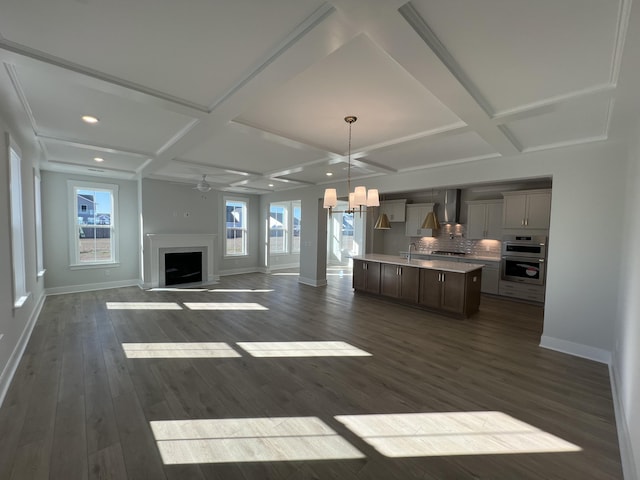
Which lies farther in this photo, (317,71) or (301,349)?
(301,349)

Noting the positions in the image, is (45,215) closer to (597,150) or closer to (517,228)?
(597,150)

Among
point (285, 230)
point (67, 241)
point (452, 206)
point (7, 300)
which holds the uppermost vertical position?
point (452, 206)

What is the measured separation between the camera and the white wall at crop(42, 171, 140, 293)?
5.75 m

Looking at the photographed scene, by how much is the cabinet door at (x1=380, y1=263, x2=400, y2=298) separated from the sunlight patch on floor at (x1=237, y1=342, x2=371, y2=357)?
7.50 ft

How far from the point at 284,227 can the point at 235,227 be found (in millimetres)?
1911

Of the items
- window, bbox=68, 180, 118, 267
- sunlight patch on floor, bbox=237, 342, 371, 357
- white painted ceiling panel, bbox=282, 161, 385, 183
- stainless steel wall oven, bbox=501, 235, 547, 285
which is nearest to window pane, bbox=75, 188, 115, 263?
window, bbox=68, 180, 118, 267

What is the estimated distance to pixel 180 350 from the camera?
3.37 meters

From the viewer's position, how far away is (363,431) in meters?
2.08

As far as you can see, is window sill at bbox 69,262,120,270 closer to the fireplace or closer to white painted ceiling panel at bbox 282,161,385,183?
the fireplace

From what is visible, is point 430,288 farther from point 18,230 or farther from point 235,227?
point 235,227

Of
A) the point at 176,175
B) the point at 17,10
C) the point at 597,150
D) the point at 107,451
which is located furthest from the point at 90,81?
the point at 597,150

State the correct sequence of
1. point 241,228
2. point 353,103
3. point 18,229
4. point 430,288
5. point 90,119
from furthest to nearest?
point 241,228 → point 430,288 → point 18,229 → point 90,119 → point 353,103

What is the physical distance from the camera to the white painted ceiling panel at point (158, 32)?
147 cm

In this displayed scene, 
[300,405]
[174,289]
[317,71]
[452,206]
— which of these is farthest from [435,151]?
[174,289]
